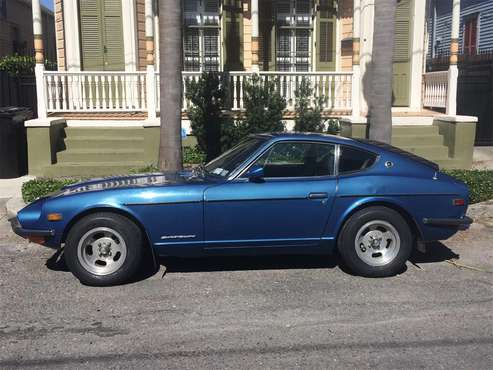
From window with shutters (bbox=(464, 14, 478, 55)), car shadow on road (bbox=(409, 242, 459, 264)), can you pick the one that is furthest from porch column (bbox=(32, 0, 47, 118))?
window with shutters (bbox=(464, 14, 478, 55))

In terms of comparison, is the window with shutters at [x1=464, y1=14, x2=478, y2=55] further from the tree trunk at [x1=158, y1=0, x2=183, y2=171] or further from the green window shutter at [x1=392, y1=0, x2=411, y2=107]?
the tree trunk at [x1=158, y1=0, x2=183, y2=171]

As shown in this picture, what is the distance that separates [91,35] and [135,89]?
2.21 metres

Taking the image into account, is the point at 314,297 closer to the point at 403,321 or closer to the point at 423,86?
the point at 403,321

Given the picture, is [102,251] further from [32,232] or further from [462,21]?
[462,21]

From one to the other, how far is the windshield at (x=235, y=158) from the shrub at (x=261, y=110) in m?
5.22

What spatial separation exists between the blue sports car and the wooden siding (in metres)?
17.2

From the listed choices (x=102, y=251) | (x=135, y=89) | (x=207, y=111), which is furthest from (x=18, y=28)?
(x=102, y=251)

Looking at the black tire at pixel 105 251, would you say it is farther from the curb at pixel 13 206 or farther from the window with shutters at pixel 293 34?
the window with shutters at pixel 293 34

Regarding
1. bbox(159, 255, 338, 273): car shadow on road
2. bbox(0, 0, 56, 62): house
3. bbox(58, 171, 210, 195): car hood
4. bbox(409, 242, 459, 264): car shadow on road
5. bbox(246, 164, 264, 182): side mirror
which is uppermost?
bbox(0, 0, 56, 62): house

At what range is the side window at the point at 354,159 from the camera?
578cm

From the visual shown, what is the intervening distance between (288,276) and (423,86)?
32.1 ft

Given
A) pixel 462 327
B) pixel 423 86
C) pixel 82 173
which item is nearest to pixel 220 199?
pixel 462 327

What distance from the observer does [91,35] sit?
13438 mm

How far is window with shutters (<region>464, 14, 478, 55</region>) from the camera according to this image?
22.5 meters
